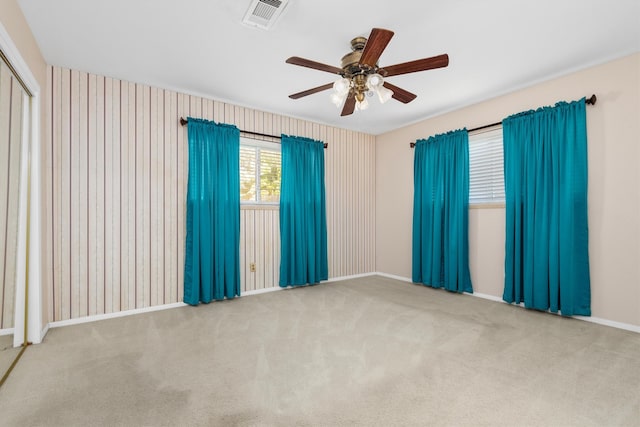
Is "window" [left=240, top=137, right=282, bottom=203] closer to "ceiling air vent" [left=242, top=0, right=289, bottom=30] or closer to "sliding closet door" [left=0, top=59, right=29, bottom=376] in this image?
"ceiling air vent" [left=242, top=0, right=289, bottom=30]

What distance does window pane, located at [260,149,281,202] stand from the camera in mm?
4207

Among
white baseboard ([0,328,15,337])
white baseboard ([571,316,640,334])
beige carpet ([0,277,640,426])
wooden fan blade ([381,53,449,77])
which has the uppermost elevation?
wooden fan blade ([381,53,449,77])

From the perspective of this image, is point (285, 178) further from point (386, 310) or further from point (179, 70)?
point (386, 310)

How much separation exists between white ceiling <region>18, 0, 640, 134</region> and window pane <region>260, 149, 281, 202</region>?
102 cm

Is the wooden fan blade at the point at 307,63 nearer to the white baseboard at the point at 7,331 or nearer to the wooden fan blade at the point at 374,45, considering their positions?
the wooden fan blade at the point at 374,45

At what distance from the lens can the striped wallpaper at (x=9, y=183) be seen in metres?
1.90

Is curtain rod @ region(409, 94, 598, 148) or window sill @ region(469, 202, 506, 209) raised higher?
curtain rod @ region(409, 94, 598, 148)

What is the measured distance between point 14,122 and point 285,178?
107 inches

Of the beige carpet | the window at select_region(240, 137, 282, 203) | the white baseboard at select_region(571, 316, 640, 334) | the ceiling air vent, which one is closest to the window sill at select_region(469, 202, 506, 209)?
the beige carpet

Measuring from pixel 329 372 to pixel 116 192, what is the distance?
2825mm

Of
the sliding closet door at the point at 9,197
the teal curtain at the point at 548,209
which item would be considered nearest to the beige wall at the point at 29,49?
the sliding closet door at the point at 9,197

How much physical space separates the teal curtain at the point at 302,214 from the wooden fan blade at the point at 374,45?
Answer: 92.3 inches

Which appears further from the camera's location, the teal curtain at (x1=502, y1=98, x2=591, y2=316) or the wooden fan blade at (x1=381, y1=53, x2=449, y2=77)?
the teal curtain at (x1=502, y1=98, x2=591, y2=316)

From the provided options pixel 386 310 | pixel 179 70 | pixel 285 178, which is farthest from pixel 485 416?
pixel 179 70
